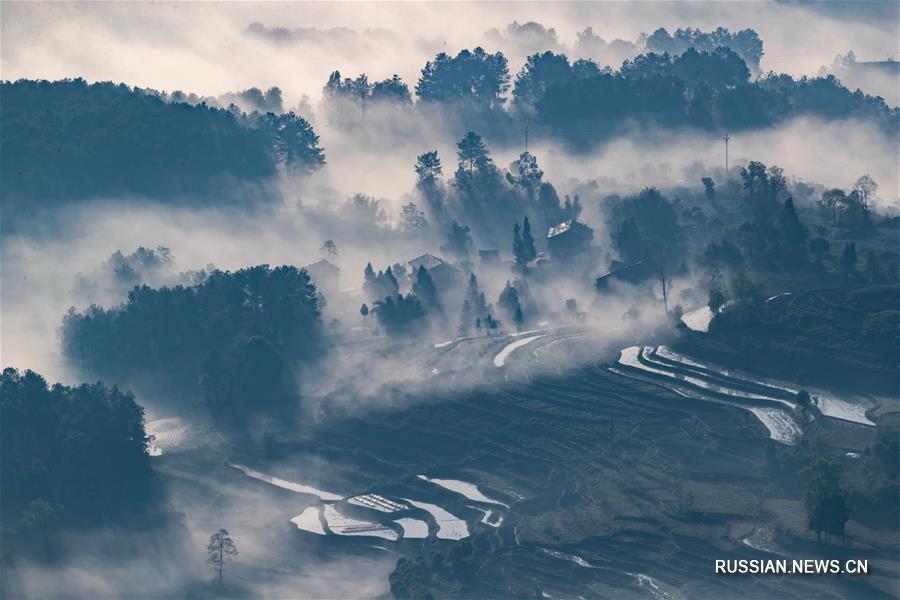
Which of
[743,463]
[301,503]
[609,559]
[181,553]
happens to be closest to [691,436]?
[743,463]

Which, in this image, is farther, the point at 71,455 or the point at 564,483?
the point at 71,455

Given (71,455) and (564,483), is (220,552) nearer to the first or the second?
(71,455)

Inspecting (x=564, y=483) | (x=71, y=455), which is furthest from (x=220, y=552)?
(x=564, y=483)

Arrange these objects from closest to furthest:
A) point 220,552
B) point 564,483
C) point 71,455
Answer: point 220,552, point 564,483, point 71,455

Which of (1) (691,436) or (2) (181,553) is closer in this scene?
(2) (181,553)

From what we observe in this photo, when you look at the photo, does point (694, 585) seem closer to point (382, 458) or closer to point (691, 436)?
point (691, 436)

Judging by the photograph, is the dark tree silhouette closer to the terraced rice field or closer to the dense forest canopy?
the terraced rice field

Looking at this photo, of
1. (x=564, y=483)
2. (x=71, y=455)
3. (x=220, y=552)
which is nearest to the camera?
(x=220, y=552)

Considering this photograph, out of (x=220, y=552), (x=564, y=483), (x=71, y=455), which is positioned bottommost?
(x=220, y=552)

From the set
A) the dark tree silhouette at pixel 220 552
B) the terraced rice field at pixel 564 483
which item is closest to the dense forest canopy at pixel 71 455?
the terraced rice field at pixel 564 483

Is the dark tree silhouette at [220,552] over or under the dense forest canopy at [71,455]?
under

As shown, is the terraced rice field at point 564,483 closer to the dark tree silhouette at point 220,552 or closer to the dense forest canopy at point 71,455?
the dark tree silhouette at point 220,552
